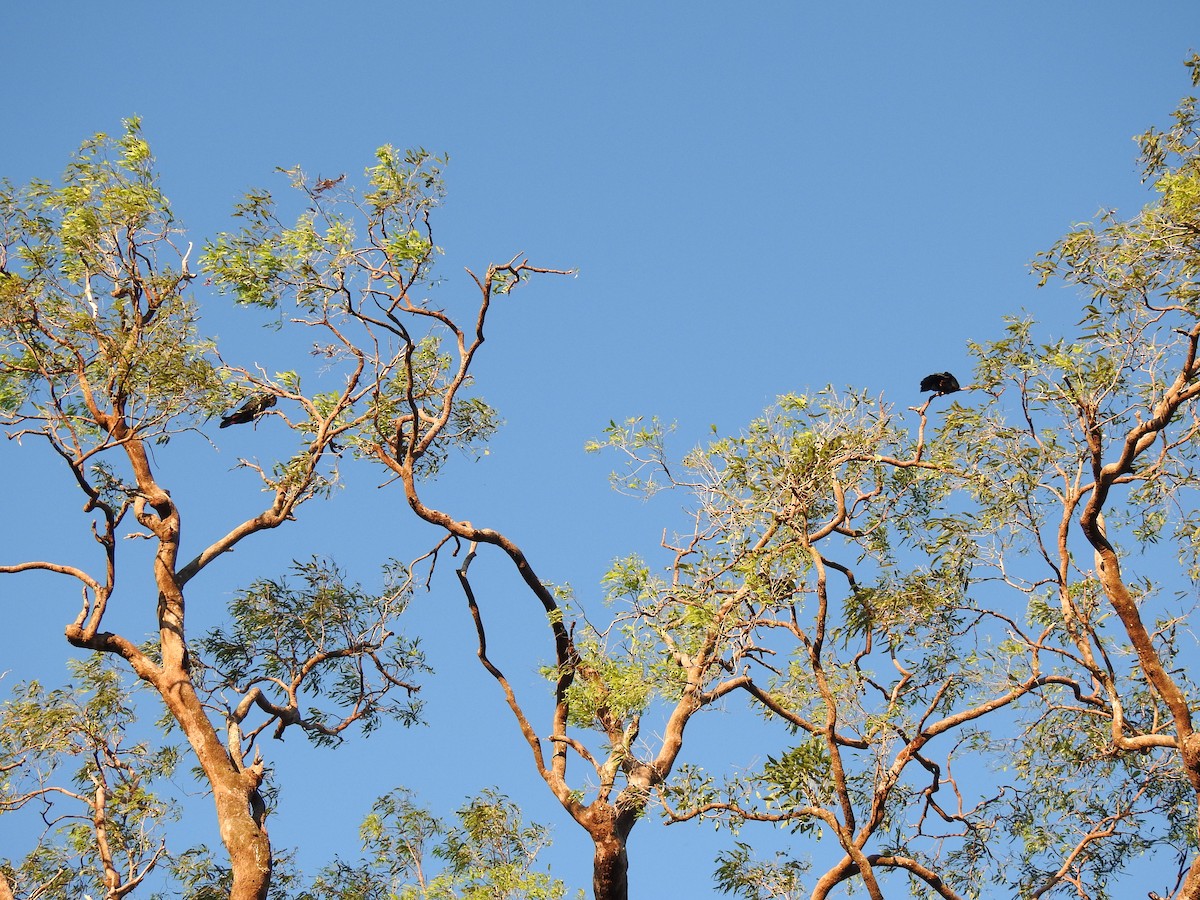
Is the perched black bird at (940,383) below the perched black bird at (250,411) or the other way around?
below

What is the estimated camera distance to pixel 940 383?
1052 centimetres

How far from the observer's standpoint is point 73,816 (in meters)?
12.0

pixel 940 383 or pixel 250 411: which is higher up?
pixel 250 411

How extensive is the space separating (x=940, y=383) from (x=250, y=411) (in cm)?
648

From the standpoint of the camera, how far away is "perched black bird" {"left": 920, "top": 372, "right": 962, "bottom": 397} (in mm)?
10438

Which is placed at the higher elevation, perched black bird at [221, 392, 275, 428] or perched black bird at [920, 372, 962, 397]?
perched black bird at [221, 392, 275, 428]

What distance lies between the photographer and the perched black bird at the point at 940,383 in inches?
411

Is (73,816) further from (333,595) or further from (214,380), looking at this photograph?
(214,380)

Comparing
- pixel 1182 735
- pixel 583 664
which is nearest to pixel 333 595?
pixel 583 664

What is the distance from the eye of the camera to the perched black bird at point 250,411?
39.3ft

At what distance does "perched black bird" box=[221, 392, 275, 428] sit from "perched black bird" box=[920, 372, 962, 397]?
6.22 metres

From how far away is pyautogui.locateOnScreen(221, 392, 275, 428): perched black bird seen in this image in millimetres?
11992

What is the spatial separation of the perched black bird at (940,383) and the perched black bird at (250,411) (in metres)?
6.22

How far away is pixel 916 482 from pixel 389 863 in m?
6.65
